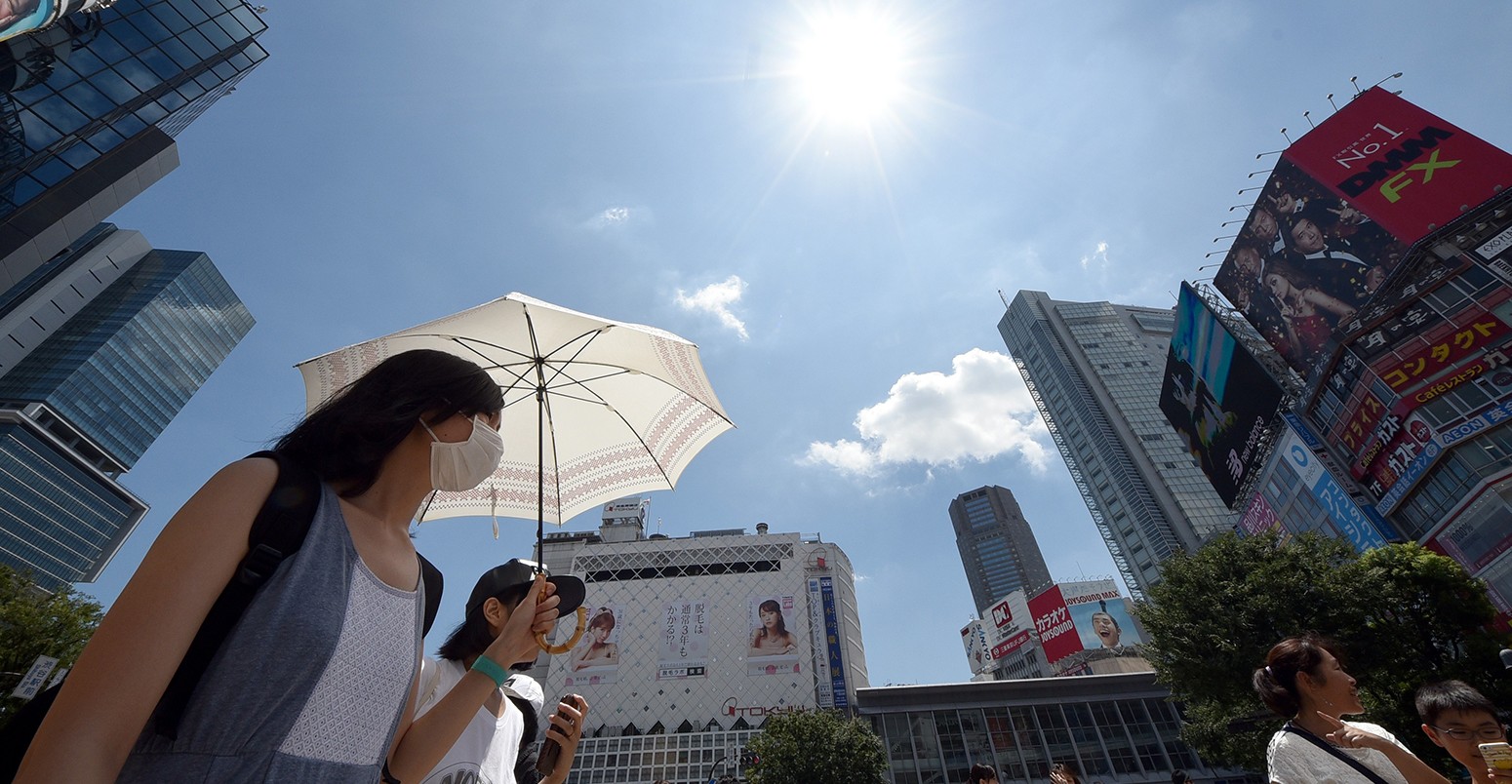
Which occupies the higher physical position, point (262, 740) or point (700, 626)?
point (700, 626)

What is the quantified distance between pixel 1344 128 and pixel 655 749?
152 feet

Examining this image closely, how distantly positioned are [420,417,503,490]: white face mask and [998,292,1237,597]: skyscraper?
5943 centimetres

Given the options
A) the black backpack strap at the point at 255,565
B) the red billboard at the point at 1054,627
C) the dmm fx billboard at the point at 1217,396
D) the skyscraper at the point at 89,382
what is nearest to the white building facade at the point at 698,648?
the red billboard at the point at 1054,627

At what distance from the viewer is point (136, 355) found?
6241 centimetres

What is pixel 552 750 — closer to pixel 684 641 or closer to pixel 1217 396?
pixel 1217 396

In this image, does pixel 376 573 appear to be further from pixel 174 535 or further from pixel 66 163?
pixel 66 163

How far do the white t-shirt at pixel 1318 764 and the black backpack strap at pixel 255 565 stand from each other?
3356 millimetres

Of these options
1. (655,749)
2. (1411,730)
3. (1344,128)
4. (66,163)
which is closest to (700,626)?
(655,749)

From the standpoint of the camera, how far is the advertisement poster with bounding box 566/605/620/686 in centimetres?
4134

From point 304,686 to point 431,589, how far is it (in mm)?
584

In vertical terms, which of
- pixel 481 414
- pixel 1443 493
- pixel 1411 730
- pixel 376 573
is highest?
pixel 1443 493

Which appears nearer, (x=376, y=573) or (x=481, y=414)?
(x=376, y=573)

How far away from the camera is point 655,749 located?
37.2 m

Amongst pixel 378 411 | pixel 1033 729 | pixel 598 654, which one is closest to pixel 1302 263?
pixel 1033 729
